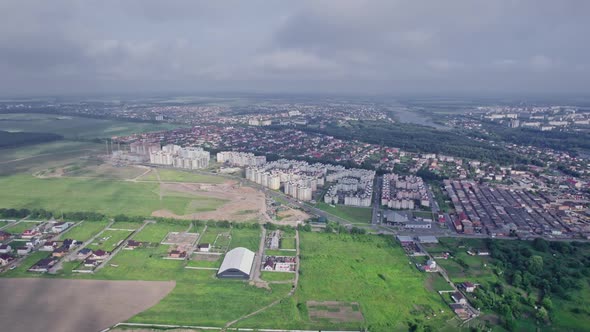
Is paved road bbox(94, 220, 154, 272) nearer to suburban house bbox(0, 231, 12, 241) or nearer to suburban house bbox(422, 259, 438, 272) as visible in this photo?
suburban house bbox(0, 231, 12, 241)

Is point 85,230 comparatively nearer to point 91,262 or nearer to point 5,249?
point 5,249

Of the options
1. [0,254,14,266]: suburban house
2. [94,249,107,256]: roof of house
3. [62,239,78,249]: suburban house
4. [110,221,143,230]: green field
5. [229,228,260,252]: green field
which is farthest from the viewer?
[110,221,143,230]: green field

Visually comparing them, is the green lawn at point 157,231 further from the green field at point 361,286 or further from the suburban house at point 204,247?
the green field at point 361,286

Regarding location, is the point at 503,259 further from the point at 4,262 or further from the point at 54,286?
the point at 4,262

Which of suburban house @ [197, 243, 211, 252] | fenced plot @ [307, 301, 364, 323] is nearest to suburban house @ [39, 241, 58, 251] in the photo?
suburban house @ [197, 243, 211, 252]

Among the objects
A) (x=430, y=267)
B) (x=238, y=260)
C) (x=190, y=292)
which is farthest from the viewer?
(x=430, y=267)

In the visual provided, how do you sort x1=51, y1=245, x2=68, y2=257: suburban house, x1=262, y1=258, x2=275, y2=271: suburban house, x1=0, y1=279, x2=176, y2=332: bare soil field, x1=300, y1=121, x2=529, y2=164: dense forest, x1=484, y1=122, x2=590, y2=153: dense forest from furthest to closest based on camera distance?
x1=484, y1=122, x2=590, y2=153: dense forest, x1=300, y1=121, x2=529, y2=164: dense forest, x1=51, y1=245, x2=68, y2=257: suburban house, x1=262, y1=258, x2=275, y2=271: suburban house, x1=0, y1=279, x2=176, y2=332: bare soil field

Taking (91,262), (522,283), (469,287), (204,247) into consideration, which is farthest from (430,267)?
(91,262)
